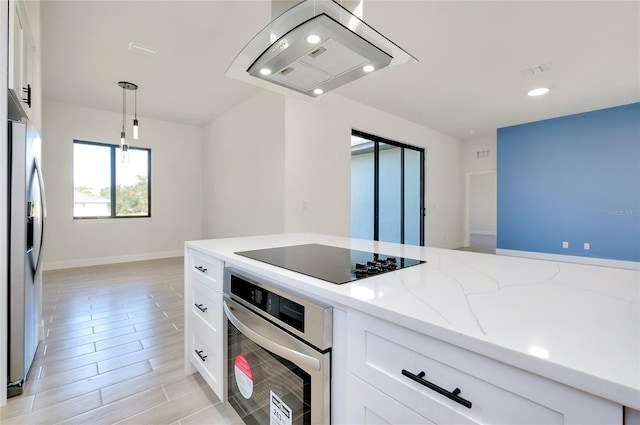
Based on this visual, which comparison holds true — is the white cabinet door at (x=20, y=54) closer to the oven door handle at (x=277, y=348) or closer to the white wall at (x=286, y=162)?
the oven door handle at (x=277, y=348)

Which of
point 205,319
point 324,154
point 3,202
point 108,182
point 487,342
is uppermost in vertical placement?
point 324,154

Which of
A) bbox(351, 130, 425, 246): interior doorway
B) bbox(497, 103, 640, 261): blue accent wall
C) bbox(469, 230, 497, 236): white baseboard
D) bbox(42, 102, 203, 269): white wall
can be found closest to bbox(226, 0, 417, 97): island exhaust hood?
bbox(351, 130, 425, 246): interior doorway

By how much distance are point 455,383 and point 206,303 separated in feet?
4.57

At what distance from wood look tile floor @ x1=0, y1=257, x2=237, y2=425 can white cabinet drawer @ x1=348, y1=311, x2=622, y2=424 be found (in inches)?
44.7

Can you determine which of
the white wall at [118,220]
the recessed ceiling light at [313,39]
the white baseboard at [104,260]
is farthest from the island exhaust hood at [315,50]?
the white baseboard at [104,260]

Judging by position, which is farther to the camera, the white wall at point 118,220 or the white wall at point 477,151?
the white wall at point 477,151

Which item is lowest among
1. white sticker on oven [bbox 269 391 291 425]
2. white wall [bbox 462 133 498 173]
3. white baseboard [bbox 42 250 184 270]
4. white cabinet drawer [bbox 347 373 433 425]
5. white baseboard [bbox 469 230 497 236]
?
white baseboard [bbox 42 250 184 270]

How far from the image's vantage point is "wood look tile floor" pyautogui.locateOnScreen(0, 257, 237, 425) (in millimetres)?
1577

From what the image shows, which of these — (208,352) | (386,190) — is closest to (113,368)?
(208,352)

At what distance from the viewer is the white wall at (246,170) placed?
3.97 m

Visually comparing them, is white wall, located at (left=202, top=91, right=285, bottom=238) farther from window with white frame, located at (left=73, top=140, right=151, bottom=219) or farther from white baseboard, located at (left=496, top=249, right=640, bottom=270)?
white baseboard, located at (left=496, top=249, right=640, bottom=270)

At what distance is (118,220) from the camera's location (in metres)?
5.43

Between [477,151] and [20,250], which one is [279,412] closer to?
[20,250]

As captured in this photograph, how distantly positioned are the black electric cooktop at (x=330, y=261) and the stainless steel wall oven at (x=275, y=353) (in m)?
0.12
